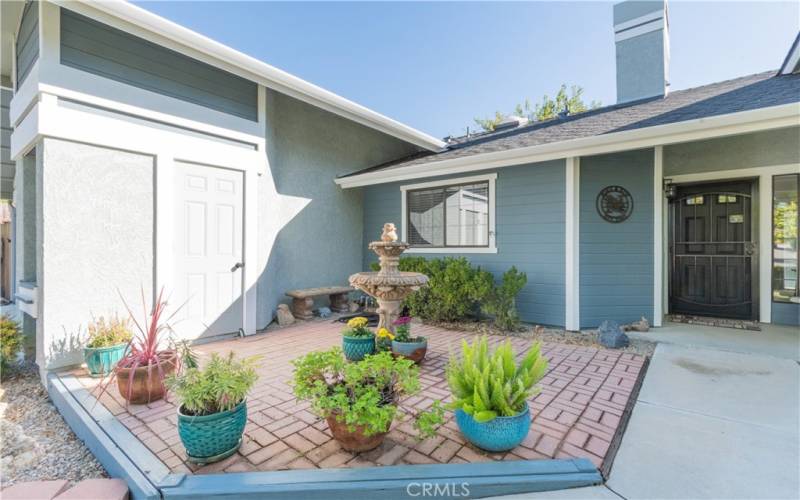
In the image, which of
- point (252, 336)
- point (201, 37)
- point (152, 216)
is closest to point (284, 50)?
point (201, 37)

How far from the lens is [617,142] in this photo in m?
4.73

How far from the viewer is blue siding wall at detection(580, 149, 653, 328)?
5.57 m

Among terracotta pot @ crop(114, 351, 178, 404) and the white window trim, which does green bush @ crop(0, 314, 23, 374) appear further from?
the white window trim

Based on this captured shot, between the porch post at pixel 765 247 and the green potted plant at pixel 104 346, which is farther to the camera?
the porch post at pixel 765 247

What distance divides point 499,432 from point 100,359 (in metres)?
3.65

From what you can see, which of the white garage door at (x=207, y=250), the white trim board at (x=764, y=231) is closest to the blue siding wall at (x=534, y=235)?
the white trim board at (x=764, y=231)

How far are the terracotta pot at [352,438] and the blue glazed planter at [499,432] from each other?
572 millimetres

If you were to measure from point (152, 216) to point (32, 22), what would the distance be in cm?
247

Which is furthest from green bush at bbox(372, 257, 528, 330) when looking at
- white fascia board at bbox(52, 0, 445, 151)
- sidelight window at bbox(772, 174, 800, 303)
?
sidelight window at bbox(772, 174, 800, 303)

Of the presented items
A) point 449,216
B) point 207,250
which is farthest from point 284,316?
point 449,216

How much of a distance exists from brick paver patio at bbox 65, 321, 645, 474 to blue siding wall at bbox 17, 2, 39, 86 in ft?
11.5

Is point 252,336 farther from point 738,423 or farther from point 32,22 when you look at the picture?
point 738,423

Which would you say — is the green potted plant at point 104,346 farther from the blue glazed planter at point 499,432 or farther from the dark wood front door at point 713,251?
the dark wood front door at point 713,251

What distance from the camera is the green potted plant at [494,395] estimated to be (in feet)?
7.02
